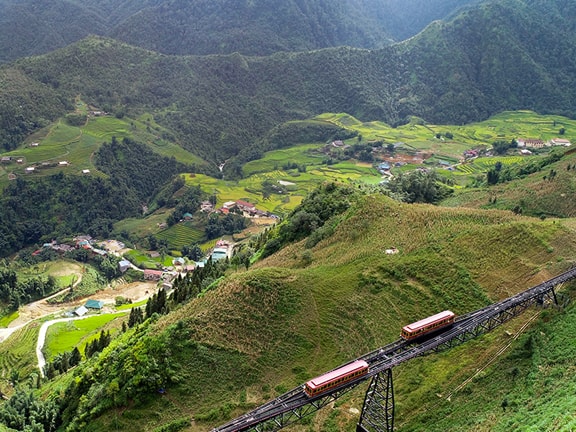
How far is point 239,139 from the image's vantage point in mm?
177000

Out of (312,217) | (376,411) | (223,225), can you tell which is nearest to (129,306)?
(223,225)

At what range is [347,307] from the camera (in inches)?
1455

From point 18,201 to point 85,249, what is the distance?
23734mm

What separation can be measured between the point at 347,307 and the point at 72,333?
166 ft

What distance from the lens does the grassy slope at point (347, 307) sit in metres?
30.6

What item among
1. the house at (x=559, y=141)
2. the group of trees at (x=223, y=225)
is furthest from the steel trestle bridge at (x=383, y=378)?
the house at (x=559, y=141)

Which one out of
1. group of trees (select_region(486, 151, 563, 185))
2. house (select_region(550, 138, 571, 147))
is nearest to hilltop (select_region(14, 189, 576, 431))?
group of trees (select_region(486, 151, 563, 185))

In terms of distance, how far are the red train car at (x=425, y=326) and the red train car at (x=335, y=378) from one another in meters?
3.84

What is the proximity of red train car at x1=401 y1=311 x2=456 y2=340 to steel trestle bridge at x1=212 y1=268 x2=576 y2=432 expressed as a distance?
454mm

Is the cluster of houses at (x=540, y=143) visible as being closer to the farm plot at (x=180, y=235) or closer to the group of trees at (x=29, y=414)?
the farm plot at (x=180, y=235)

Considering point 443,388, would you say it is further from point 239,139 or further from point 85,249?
point 239,139

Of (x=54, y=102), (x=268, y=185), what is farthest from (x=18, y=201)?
(x=268, y=185)

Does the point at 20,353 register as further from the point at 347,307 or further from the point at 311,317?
the point at 347,307

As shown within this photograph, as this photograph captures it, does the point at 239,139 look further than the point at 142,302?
Yes
